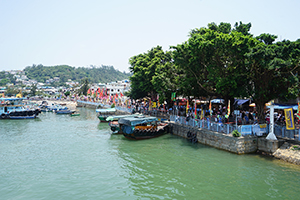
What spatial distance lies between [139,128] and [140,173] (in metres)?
9.51

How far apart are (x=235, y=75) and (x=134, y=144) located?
1183cm

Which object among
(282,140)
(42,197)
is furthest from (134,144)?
(282,140)

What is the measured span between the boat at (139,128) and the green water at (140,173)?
85.3 inches

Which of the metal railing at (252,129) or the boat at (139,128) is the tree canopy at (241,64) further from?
the boat at (139,128)

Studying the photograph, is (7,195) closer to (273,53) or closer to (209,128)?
(209,128)

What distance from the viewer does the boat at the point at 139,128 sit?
2341 cm

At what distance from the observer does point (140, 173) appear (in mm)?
14836

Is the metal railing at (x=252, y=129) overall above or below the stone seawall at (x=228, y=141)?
above

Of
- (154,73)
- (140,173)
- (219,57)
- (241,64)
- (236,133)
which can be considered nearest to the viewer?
(140,173)

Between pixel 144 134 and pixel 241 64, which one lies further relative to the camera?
pixel 144 134

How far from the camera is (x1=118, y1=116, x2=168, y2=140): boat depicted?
23.4 metres

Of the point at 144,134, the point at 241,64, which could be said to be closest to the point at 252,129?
the point at 241,64

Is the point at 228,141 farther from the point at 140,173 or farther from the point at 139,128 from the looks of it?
the point at 139,128

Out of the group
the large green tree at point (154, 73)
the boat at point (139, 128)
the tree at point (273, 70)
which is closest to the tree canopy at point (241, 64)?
the tree at point (273, 70)
